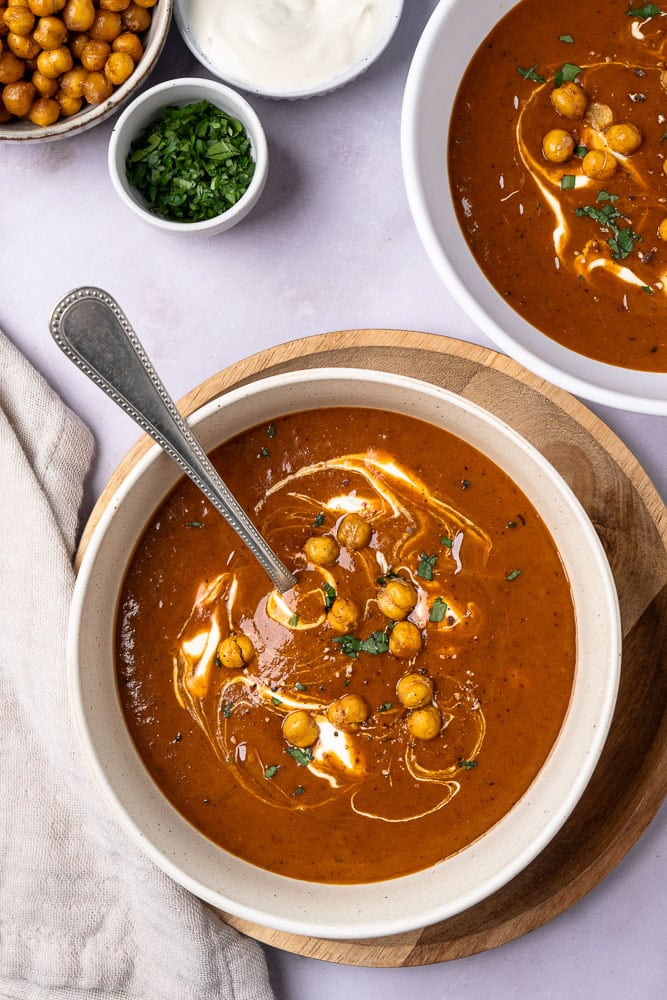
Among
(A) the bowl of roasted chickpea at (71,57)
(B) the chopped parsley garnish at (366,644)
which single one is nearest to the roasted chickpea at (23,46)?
(A) the bowl of roasted chickpea at (71,57)

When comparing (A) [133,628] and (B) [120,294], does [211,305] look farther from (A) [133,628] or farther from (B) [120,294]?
(A) [133,628]

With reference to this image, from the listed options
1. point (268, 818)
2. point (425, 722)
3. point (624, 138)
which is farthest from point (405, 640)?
point (624, 138)

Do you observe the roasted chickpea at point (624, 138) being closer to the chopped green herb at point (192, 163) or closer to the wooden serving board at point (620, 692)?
the wooden serving board at point (620, 692)

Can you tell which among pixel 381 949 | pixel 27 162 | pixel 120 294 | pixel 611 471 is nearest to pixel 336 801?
pixel 381 949

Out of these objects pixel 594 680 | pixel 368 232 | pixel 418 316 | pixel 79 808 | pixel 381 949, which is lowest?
pixel 381 949

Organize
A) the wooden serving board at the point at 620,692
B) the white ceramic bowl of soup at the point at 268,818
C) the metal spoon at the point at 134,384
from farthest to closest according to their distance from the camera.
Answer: the wooden serving board at the point at 620,692 → the white ceramic bowl of soup at the point at 268,818 → the metal spoon at the point at 134,384

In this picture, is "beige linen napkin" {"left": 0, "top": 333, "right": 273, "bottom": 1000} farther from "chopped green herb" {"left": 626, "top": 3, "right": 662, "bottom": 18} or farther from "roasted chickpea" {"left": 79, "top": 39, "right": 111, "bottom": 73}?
"chopped green herb" {"left": 626, "top": 3, "right": 662, "bottom": 18}

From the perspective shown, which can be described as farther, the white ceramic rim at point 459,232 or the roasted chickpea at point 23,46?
the roasted chickpea at point 23,46
